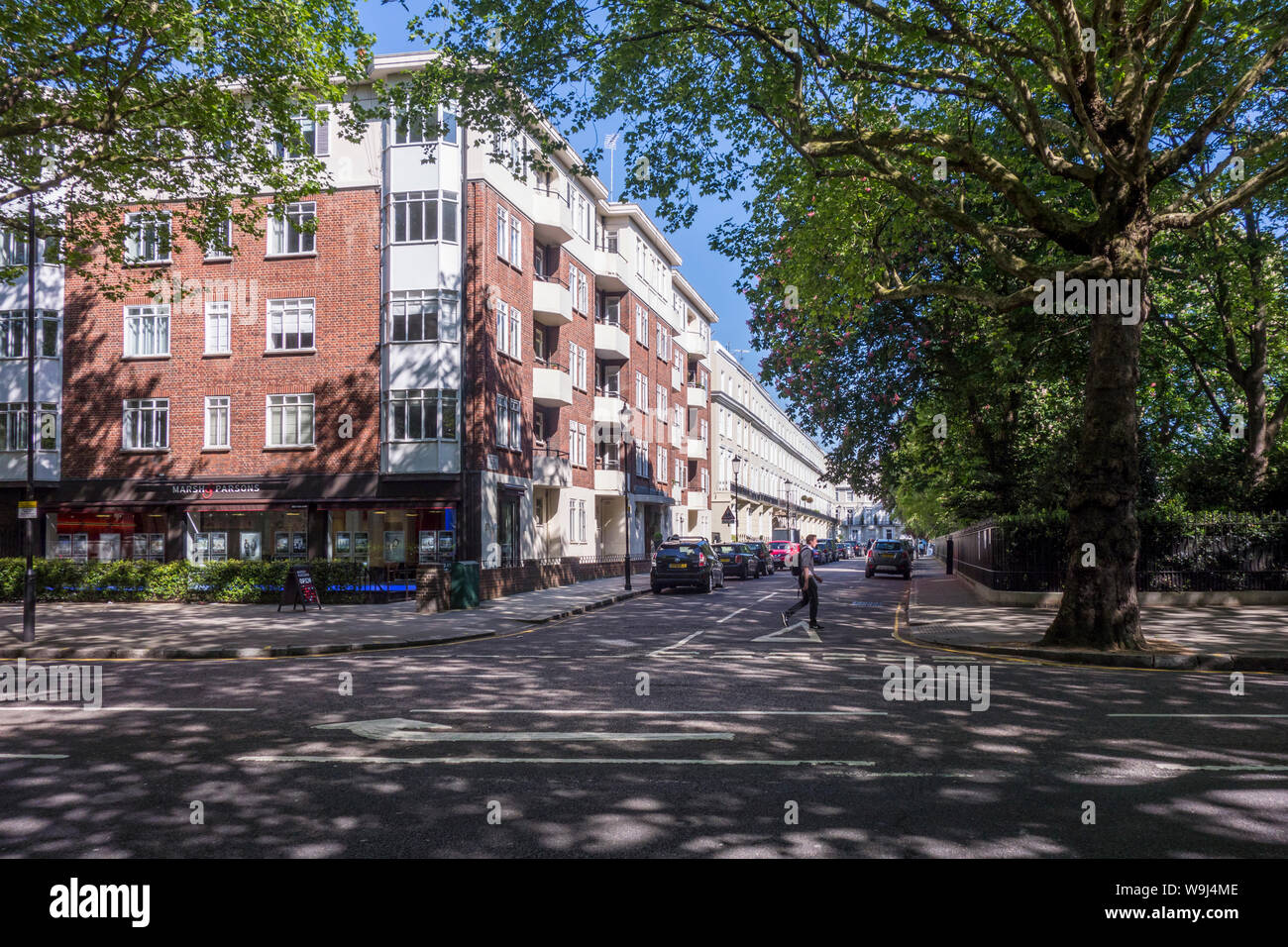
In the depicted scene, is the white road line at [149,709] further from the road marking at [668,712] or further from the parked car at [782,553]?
the parked car at [782,553]

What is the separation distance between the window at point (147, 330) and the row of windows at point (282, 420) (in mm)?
1753

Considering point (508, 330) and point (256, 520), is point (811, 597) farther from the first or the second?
point (256, 520)

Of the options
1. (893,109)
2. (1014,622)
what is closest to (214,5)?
(893,109)

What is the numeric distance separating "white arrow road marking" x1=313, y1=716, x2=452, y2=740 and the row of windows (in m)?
19.8

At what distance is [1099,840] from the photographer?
181 inches

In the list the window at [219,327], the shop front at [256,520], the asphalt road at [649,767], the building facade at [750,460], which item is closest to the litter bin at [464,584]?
the shop front at [256,520]

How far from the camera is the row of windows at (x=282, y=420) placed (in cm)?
2714

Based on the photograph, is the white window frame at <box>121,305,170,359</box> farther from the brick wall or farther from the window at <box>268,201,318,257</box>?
the window at <box>268,201,318,257</box>

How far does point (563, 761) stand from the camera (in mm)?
6406

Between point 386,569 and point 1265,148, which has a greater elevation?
point 1265,148

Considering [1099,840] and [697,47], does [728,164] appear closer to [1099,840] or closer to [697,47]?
[697,47]

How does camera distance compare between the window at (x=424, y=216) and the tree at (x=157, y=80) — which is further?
the window at (x=424, y=216)

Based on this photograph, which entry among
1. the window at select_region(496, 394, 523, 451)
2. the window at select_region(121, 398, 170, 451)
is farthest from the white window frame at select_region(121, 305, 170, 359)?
the window at select_region(496, 394, 523, 451)
